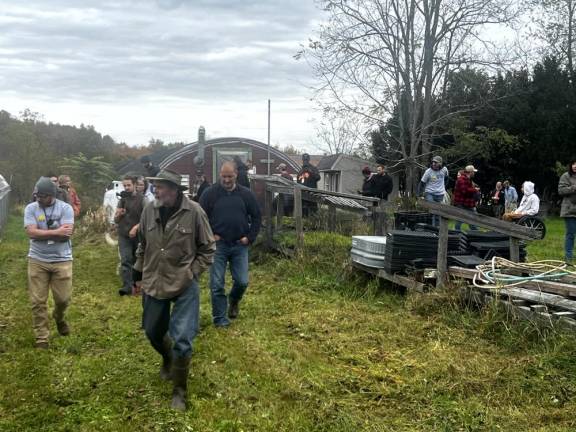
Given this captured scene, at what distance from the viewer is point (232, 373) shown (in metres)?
4.97

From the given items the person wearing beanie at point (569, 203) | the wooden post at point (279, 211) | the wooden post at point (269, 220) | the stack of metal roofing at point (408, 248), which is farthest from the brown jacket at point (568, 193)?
the wooden post at point (269, 220)

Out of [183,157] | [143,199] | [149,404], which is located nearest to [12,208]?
[183,157]

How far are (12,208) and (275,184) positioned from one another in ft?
53.2

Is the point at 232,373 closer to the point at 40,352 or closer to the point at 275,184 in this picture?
the point at 40,352

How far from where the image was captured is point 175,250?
14.3ft

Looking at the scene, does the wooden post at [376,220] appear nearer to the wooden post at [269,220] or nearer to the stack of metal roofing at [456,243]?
the stack of metal roofing at [456,243]

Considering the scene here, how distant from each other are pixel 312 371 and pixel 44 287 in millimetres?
2876

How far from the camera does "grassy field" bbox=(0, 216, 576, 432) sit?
407 centimetres

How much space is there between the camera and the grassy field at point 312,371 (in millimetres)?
4066

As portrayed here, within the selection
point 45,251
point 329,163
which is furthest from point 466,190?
point 329,163

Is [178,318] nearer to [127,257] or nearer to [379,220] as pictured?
[127,257]

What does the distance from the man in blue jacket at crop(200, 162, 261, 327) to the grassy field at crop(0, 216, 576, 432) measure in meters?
0.41

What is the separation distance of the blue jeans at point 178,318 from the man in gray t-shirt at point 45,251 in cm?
181

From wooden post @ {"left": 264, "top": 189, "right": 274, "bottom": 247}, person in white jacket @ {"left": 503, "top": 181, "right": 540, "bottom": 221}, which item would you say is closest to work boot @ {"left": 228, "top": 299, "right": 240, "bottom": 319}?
wooden post @ {"left": 264, "top": 189, "right": 274, "bottom": 247}
